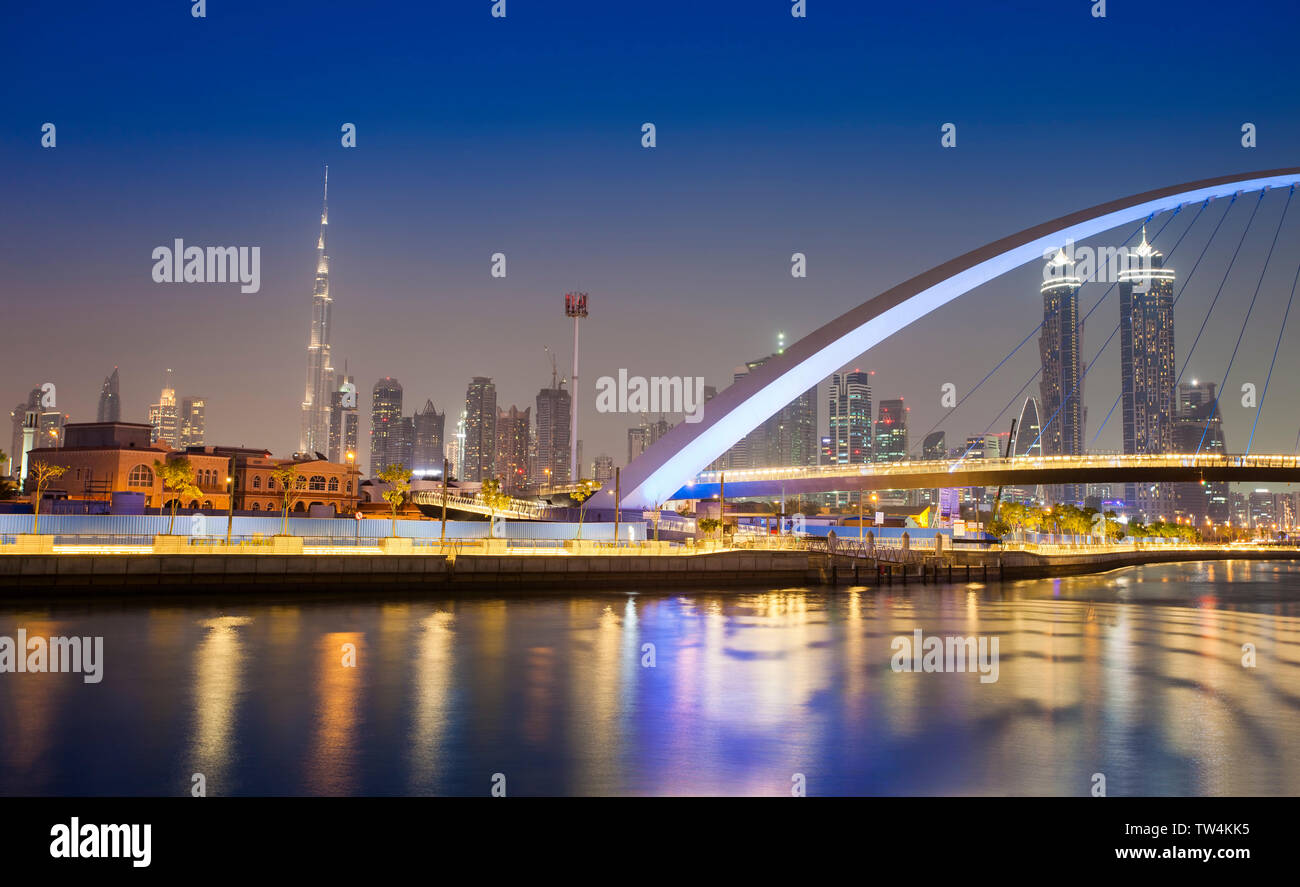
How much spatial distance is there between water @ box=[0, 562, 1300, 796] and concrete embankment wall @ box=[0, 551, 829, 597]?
2.35m

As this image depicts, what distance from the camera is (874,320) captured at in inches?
2096

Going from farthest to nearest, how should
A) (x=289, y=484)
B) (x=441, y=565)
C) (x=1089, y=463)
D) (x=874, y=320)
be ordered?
(x=289, y=484)
(x=1089, y=463)
(x=874, y=320)
(x=441, y=565)

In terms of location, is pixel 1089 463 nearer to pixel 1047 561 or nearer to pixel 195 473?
pixel 1047 561

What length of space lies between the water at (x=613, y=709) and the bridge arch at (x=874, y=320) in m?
27.2

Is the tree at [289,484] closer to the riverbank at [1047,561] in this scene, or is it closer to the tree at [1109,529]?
the riverbank at [1047,561]

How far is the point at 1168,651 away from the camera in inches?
979

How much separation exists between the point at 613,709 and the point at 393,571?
21151 mm

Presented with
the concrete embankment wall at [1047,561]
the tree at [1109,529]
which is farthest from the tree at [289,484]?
the tree at [1109,529]

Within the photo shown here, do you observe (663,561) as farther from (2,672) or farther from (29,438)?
(29,438)

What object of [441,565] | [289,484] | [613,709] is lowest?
[613,709]

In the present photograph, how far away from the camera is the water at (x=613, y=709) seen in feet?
Result: 37.9

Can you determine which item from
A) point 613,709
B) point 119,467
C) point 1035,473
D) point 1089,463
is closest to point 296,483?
point 119,467

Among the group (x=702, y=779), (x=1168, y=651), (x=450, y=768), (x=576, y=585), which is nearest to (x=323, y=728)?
(x=450, y=768)
